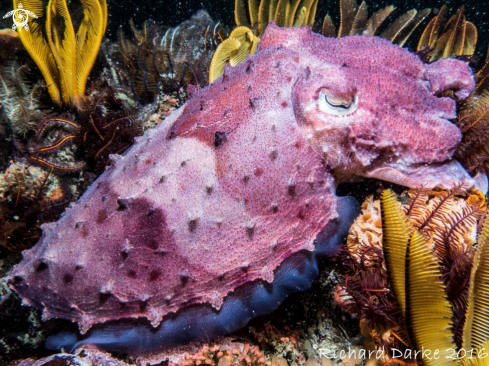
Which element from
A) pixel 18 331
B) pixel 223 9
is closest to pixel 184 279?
pixel 18 331

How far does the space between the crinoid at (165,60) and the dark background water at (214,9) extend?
2439 millimetres

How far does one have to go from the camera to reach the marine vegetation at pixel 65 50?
4.01 meters

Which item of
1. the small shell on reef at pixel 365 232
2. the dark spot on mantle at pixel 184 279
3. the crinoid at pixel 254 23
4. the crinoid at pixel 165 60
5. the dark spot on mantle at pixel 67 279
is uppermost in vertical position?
the crinoid at pixel 254 23

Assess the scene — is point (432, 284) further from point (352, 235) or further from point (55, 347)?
point (55, 347)

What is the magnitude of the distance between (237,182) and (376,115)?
52.0 inches

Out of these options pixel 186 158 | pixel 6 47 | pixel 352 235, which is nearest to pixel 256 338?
pixel 352 235

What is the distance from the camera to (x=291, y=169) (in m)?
2.21

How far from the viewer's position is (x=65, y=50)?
13.6ft

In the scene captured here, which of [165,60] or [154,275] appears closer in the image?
[154,275]

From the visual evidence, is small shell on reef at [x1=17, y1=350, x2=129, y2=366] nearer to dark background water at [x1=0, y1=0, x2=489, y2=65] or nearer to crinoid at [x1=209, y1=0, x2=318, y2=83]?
crinoid at [x1=209, y1=0, x2=318, y2=83]

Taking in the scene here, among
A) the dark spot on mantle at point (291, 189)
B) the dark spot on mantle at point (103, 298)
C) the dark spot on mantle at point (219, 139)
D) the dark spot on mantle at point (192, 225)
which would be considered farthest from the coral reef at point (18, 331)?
the dark spot on mantle at point (291, 189)

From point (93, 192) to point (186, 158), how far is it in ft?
3.29

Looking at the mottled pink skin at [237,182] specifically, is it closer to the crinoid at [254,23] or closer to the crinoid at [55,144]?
the crinoid at [55,144]

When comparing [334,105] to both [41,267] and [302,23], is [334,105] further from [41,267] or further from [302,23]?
[302,23]
